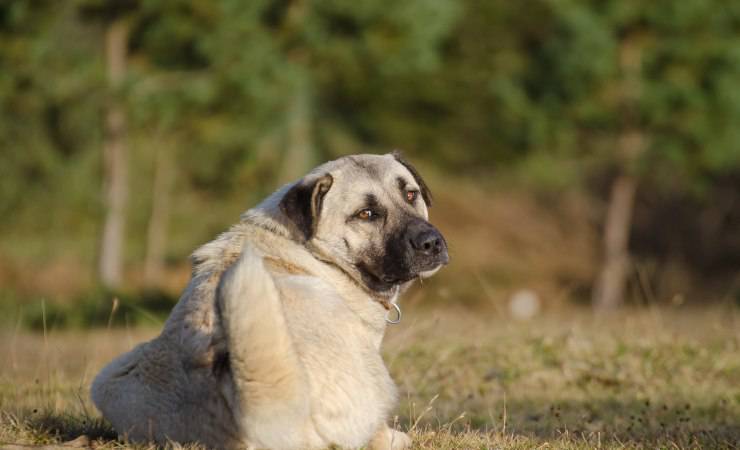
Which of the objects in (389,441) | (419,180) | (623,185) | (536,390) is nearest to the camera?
(389,441)

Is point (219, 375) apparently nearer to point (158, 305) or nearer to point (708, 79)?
point (158, 305)

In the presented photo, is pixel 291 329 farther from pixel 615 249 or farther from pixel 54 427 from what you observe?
pixel 615 249

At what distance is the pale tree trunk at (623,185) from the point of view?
2108 centimetres

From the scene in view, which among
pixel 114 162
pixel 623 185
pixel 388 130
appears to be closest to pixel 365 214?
pixel 114 162

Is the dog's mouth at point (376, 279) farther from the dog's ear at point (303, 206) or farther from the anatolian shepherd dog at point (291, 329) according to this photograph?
the dog's ear at point (303, 206)

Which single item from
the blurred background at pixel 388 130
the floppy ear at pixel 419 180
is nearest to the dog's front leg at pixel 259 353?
the floppy ear at pixel 419 180

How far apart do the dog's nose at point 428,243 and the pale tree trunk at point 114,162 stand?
12.5m

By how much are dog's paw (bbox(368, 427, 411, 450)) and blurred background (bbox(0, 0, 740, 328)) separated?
25.4 ft

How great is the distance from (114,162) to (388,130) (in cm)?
895

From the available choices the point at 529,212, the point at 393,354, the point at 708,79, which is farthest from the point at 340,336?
the point at 529,212

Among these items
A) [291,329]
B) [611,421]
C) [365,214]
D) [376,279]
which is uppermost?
[365,214]

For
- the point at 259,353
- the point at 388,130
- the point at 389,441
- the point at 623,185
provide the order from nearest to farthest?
the point at 259,353, the point at 389,441, the point at 623,185, the point at 388,130

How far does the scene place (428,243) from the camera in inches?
215

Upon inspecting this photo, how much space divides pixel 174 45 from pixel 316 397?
47.6 feet
